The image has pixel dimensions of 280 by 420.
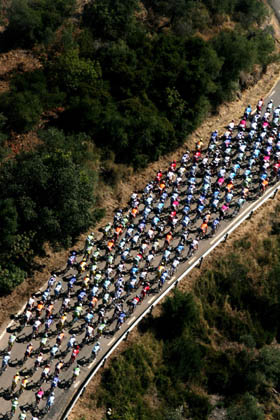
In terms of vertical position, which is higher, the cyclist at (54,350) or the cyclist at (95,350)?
the cyclist at (54,350)

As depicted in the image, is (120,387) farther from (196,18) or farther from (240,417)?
(196,18)

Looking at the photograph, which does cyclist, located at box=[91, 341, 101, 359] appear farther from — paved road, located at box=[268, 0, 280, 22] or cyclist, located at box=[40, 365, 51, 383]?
paved road, located at box=[268, 0, 280, 22]

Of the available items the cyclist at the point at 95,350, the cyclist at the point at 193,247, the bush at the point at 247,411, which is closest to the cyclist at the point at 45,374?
the cyclist at the point at 95,350

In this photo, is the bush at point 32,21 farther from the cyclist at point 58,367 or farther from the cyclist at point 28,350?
the cyclist at point 58,367

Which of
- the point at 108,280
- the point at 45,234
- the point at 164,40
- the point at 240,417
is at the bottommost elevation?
the point at 240,417

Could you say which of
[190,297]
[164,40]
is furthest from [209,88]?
[190,297]

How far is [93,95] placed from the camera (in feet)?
210

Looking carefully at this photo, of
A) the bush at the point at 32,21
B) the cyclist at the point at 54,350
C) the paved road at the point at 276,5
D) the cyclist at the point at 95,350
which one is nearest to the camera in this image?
the cyclist at the point at 54,350

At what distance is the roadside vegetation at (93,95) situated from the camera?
52.6 m

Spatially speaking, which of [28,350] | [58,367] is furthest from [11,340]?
[58,367]

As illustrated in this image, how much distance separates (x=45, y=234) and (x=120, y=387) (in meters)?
13.3

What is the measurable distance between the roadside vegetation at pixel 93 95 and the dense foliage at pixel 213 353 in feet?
35.4

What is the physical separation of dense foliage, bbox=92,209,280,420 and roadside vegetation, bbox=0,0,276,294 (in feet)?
35.4

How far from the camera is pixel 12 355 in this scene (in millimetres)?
48000
